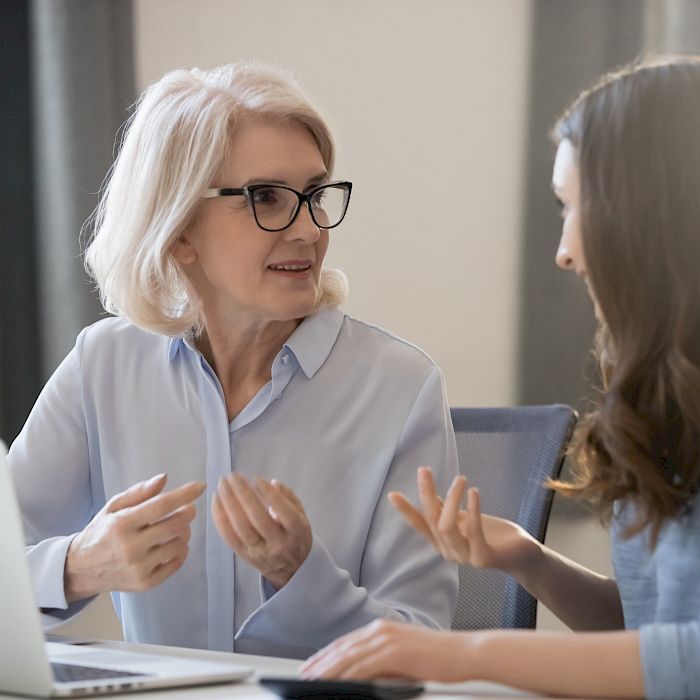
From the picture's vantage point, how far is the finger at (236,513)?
138 centimetres

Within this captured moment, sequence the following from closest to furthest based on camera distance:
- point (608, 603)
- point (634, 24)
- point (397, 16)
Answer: point (608, 603) < point (634, 24) < point (397, 16)

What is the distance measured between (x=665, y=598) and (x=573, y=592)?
0.78 ft

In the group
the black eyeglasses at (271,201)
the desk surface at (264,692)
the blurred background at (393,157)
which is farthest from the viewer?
the blurred background at (393,157)

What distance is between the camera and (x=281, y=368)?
179 centimetres

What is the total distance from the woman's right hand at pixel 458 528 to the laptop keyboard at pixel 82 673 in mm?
345

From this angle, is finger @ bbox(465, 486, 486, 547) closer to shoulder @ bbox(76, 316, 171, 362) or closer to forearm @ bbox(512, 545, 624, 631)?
forearm @ bbox(512, 545, 624, 631)

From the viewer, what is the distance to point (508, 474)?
175cm

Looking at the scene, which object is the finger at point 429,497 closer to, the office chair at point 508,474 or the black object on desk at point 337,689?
the black object on desk at point 337,689

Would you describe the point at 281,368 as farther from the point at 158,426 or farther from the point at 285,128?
the point at 285,128

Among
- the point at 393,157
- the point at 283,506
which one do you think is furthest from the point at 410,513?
the point at 393,157

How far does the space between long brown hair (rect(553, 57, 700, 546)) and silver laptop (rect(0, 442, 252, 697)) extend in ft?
1.59

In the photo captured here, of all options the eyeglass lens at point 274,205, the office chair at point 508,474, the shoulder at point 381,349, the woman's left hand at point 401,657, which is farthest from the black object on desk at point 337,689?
the eyeglass lens at point 274,205

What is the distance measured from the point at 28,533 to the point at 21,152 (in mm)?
1570

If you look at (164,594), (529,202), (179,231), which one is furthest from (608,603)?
(529,202)
